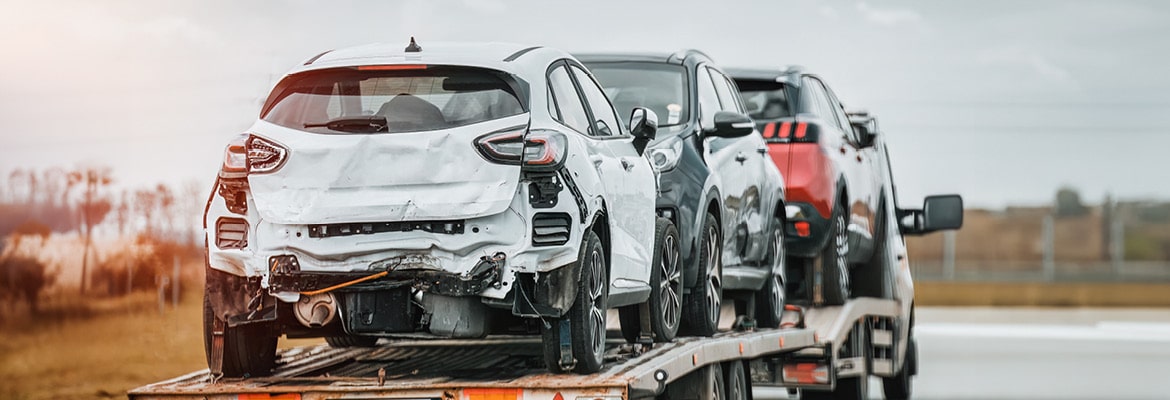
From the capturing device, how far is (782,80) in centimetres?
1317

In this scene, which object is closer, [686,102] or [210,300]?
[210,300]

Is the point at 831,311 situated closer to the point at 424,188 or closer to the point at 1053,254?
the point at 424,188

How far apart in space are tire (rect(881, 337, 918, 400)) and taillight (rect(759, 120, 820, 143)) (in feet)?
14.5

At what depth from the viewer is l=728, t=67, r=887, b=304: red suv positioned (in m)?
12.9

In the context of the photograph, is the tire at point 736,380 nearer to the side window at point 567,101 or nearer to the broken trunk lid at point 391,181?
the side window at point 567,101

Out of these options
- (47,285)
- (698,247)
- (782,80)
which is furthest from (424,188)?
(47,285)

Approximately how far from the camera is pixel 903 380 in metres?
16.9

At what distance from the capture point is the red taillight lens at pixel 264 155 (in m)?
7.52

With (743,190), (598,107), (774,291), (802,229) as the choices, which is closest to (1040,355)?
(802,229)

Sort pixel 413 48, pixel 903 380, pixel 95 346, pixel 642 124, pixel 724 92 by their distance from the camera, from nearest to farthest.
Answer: pixel 413 48 < pixel 642 124 < pixel 724 92 < pixel 903 380 < pixel 95 346

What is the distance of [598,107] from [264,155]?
6.64 ft

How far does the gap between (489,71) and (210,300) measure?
60.8 inches

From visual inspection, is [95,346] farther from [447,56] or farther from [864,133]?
[447,56]

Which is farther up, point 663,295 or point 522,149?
point 522,149
